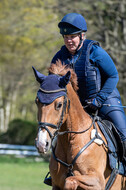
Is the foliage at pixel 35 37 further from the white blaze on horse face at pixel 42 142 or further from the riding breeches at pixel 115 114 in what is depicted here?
the white blaze on horse face at pixel 42 142

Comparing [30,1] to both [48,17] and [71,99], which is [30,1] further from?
[71,99]

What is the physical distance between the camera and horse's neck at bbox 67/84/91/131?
4.89 meters

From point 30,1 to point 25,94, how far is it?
609 inches

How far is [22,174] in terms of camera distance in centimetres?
1691

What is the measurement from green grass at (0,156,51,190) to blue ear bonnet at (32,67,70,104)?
28.8ft

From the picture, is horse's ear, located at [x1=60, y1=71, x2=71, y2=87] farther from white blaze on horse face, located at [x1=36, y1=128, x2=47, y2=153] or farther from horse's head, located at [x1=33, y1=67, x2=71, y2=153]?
white blaze on horse face, located at [x1=36, y1=128, x2=47, y2=153]

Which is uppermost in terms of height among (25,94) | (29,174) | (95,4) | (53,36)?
(95,4)

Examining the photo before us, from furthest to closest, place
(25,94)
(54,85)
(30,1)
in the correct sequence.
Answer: (25,94), (30,1), (54,85)

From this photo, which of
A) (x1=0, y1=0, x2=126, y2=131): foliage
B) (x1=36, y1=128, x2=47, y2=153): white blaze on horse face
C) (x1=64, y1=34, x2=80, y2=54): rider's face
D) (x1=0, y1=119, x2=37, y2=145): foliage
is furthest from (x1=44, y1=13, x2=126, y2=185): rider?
(x1=0, y1=119, x2=37, y2=145): foliage

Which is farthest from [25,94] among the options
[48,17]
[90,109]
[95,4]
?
[90,109]

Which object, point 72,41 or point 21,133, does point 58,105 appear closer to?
point 72,41

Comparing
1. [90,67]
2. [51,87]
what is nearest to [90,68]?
[90,67]

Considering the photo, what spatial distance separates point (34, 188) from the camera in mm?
13094

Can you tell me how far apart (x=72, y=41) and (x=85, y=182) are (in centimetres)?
206
